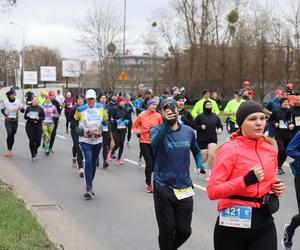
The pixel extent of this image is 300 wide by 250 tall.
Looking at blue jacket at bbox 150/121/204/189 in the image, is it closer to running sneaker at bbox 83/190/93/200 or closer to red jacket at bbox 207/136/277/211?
red jacket at bbox 207/136/277/211

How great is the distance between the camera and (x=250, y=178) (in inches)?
143

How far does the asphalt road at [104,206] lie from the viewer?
21.9 ft

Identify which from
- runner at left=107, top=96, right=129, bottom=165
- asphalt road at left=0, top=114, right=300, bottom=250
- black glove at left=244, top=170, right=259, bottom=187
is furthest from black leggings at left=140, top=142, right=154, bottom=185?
black glove at left=244, top=170, right=259, bottom=187

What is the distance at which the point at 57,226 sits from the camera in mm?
7254

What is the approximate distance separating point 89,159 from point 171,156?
394 cm

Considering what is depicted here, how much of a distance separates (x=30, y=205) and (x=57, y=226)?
1.42m

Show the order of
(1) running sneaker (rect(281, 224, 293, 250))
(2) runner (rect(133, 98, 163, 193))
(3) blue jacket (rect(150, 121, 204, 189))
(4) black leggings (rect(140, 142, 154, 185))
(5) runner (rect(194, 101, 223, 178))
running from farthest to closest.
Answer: (5) runner (rect(194, 101, 223, 178)), (4) black leggings (rect(140, 142, 154, 185)), (2) runner (rect(133, 98, 163, 193)), (1) running sneaker (rect(281, 224, 293, 250)), (3) blue jacket (rect(150, 121, 204, 189))

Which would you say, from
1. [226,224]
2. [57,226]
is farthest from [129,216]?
[226,224]

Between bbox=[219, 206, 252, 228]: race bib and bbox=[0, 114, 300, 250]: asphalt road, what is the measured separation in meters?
2.66

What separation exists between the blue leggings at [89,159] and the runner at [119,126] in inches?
164

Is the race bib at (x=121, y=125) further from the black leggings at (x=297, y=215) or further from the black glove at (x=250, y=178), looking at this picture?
the black glove at (x=250, y=178)

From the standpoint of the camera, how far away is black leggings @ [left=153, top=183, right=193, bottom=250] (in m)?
5.16

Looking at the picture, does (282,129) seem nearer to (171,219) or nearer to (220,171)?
(171,219)

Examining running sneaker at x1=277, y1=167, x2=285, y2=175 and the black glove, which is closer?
the black glove
